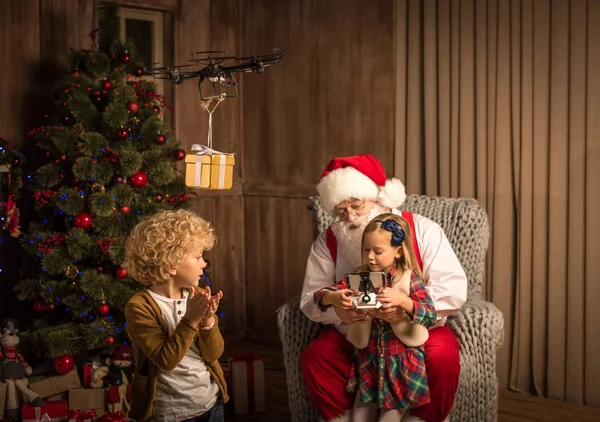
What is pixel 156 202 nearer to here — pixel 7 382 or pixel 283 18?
pixel 7 382

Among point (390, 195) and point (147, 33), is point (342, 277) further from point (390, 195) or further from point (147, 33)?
point (147, 33)

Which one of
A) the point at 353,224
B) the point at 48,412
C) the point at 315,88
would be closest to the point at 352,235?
the point at 353,224

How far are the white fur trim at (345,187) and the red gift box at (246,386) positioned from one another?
1.11 meters

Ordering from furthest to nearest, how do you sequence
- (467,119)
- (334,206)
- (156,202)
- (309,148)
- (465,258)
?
(309,148) → (467,119) → (156,202) → (465,258) → (334,206)

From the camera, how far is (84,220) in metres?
4.00

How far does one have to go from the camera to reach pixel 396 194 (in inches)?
142

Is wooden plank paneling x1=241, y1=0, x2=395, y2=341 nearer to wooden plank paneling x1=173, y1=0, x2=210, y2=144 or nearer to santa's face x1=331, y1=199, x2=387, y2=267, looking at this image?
wooden plank paneling x1=173, y1=0, x2=210, y2=144

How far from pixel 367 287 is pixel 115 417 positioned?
1.48 m

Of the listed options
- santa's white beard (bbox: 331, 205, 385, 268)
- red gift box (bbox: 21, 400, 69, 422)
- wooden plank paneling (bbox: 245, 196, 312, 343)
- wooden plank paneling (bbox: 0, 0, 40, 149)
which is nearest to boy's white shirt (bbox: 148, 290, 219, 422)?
santa's white beard (bbox: 331, 205, 385, 268)

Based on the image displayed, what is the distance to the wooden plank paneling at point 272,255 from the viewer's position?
5.35 meters

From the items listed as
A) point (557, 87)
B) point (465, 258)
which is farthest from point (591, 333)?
point (557, 87)

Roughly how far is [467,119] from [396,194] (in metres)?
1.11

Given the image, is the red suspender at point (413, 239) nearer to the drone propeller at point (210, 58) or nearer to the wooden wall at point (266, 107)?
the drone propeller at point (210, 58)

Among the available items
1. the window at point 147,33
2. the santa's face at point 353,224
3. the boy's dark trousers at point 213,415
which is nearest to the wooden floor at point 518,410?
the santa's face at point 353,224
